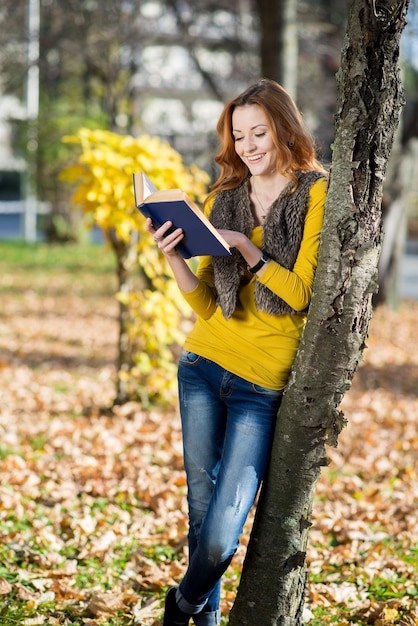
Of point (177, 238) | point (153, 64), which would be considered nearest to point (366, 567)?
point (177, 238)

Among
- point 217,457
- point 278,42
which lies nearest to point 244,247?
point 217,457

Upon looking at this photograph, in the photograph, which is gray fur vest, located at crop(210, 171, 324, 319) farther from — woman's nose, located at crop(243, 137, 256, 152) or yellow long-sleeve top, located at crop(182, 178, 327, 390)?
woman's nose, located at crop(243, 137, 256, 152)

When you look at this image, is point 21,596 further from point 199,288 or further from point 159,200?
point 159,200

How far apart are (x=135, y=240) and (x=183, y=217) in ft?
10.9

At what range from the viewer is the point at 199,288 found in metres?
2.66

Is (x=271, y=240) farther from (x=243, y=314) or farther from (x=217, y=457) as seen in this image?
(x=217, y=457)

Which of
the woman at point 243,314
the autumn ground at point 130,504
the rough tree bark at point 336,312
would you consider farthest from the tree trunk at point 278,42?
the rough tree bark at point 336,312

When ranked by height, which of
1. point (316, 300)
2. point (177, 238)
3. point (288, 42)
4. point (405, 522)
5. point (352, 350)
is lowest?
point (405, 522)

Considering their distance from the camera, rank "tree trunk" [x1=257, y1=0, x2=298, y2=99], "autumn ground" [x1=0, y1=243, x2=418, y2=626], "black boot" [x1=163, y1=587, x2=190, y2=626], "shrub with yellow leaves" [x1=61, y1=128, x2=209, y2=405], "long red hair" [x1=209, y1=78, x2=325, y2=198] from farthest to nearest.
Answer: "tree trunk" [x1=257, y1=0, x2=298, y2=99] → "shrub with yellow leaves" [x1=61, y1=128, x2=209, y2=405] → "autumn ground" [x1=0, y1=243, x2=418, y2=626] → "black boot" [x1=163, y1=587, x2=190, y2=626] → "long red hair" [x1=209, y1=78, x2=325, y2=198]

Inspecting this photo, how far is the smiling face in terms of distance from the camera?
2.53 m

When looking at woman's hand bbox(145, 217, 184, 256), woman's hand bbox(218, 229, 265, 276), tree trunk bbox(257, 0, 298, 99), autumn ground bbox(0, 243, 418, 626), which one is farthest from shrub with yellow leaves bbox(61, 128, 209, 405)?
tree trunk bbox(257, 0, 298, 99)

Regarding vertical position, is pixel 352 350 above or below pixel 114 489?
above

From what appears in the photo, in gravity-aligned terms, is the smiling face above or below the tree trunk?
below

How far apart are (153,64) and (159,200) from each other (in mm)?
13802
